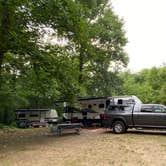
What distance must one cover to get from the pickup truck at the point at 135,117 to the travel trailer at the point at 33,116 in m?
13.8

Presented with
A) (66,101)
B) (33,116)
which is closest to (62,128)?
(66,101)

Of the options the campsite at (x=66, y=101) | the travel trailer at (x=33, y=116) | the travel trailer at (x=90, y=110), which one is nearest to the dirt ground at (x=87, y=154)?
the campsite at (x=66, y=101)

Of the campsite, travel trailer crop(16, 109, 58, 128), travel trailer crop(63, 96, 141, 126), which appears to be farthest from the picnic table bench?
travel trailer crop(16, 109, 58, 128)

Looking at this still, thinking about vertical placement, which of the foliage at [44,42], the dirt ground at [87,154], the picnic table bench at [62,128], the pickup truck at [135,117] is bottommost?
the dirt ground at [87,154]

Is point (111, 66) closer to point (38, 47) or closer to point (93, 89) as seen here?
point (93, 89)

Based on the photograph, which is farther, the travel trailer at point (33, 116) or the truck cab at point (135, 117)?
the travel trailer at point (33, 116)

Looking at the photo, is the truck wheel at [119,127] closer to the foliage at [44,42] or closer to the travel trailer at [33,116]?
the foliage at [44,42]

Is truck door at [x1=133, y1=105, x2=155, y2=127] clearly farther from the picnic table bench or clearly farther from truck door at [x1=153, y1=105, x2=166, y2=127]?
the picnic table bench

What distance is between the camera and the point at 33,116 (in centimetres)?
3325

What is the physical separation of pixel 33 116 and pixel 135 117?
1644cm

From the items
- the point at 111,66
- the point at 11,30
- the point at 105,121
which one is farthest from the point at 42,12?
the point at 111,66

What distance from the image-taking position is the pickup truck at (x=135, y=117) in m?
18.2

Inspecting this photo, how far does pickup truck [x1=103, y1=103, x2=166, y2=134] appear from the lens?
18.2 metres

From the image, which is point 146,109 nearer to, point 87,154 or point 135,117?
point 135,117
